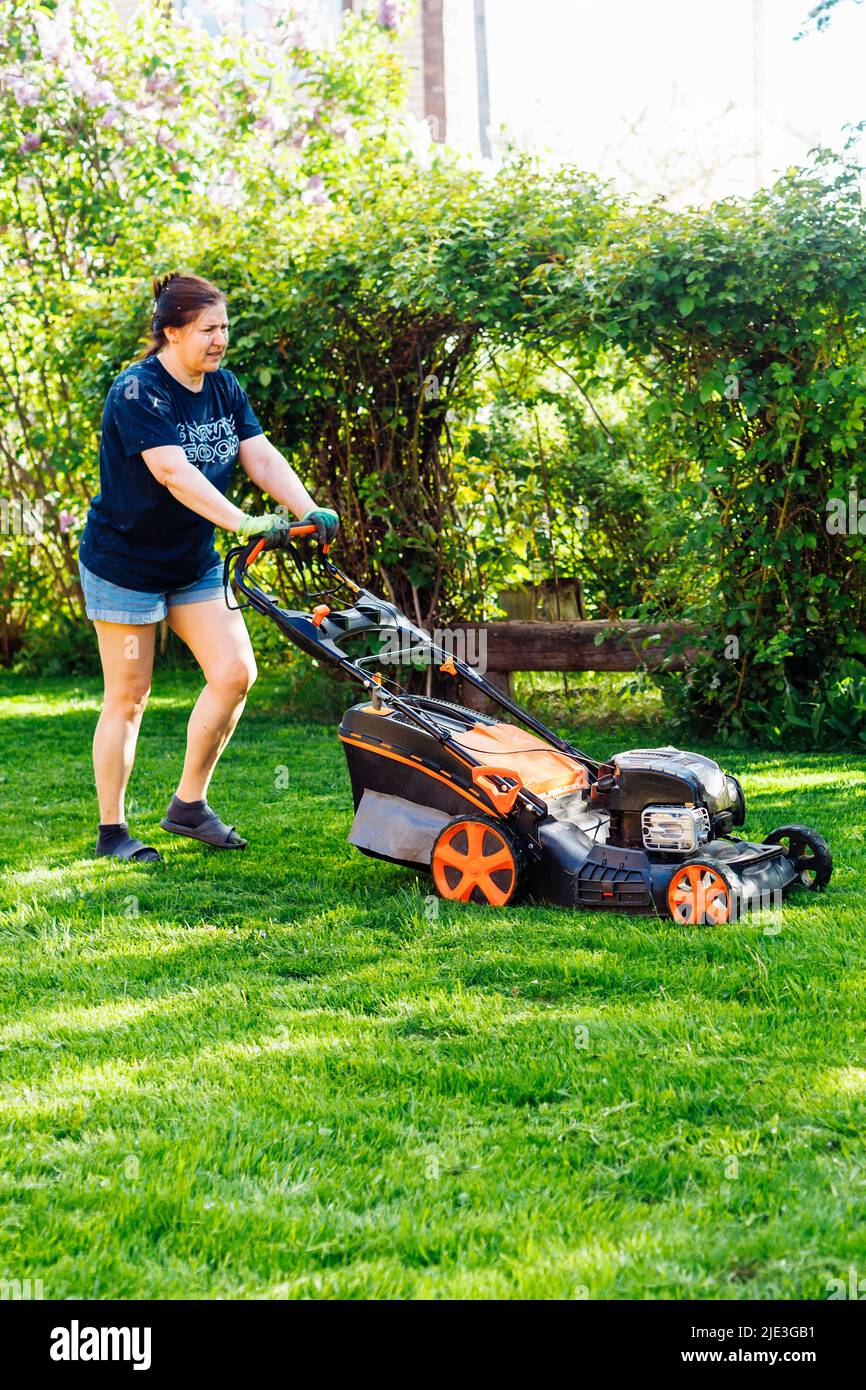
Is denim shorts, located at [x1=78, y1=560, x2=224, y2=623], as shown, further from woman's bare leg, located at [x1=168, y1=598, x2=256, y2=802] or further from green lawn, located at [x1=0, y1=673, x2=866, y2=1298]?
green lawn, located at [x1=0, y1=673, x2=866, y2=1298]

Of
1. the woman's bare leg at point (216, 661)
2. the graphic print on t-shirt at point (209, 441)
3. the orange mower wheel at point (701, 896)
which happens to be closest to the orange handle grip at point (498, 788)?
the orange mower wheel at point (701, 896)

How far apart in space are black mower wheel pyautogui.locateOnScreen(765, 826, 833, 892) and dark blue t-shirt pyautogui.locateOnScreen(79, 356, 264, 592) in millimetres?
1998

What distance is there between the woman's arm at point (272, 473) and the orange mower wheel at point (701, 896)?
181cm

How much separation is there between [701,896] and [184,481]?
6.30 feet

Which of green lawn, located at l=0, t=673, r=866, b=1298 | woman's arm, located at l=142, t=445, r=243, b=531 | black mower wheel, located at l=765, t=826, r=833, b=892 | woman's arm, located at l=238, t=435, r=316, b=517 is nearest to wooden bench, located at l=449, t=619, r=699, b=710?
woman's arm, located at l=238, t=435, r=316, b=517

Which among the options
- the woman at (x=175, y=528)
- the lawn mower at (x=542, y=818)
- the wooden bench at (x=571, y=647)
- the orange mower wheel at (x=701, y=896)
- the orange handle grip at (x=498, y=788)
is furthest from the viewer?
the wooden bench at (x=571, y=647)

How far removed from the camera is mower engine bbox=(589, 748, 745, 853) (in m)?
3.71

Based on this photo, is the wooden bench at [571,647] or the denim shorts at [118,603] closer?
the denim shorts at [118,603]

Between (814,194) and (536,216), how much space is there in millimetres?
1244

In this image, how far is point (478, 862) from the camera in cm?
388

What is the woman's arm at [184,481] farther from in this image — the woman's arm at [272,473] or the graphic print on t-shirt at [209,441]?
the woman's arm at [272,473]

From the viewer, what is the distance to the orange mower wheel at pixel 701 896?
3.56 meters

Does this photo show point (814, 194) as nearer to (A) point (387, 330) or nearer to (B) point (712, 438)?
(B) point (712, 438)
